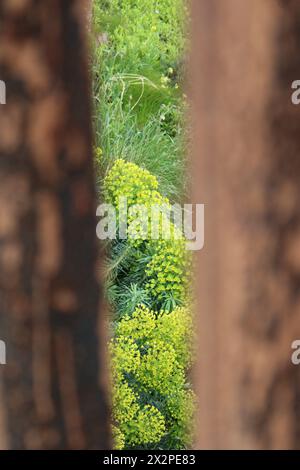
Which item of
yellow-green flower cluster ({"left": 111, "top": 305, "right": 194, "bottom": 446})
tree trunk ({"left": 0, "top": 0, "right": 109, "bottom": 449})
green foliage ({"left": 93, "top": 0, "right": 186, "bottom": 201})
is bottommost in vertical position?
yellow-green flower cluster ({"left": 111, "top": 305, "right": 194, "bottom": 446})

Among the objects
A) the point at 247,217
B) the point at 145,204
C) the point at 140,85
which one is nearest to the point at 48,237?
the point at 247,217

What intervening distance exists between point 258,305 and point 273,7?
0.13m

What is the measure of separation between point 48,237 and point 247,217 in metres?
0.12

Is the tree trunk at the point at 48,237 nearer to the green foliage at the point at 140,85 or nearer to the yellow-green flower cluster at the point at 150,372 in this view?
the yellow-green flower cluster at the point at 150,372

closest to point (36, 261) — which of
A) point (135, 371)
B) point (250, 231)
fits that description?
point (250, 231)

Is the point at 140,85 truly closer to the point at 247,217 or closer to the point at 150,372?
the point at 150,372

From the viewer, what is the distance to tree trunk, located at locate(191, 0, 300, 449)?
348mm

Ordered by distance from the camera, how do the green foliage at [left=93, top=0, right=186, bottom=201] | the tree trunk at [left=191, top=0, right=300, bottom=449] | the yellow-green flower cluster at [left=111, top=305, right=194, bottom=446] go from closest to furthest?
the tree trunk at [left=191, top=0, right=300, bottom=449]
the yellow-green flower cluster at [left=111, top=305, right=194, bottom=446]
the green foliage at [left=93, top=0, right=186, bottom=201]

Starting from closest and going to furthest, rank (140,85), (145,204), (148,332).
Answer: (148,332)
(145,204)
(140,85)

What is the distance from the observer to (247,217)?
36cm

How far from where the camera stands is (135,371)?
2.18 meters

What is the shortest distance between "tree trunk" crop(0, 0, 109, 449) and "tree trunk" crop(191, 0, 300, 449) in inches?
3.1

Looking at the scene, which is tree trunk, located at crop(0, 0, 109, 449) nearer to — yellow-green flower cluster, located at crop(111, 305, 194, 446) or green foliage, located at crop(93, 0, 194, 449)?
green foliage, located at crop(93, 0, 194, 449)

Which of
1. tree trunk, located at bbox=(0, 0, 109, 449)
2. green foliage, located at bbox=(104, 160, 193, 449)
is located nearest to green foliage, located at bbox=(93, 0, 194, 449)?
green foliage, located at bbox=(104, 160, 193, 449)
